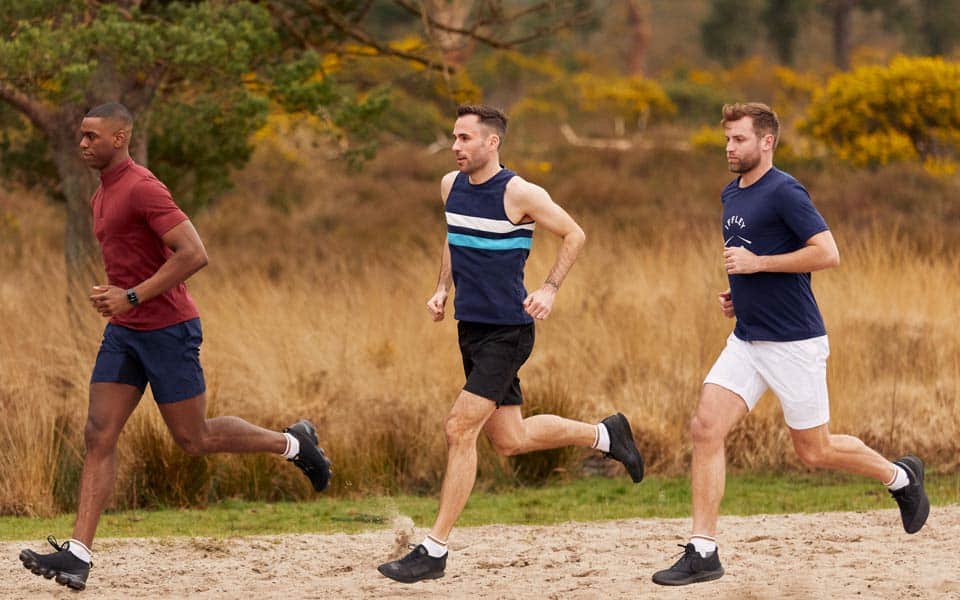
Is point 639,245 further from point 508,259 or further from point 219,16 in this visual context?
point 508,259

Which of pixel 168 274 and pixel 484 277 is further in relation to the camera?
pixel 484 277

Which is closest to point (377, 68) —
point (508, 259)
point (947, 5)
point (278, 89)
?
point (278, 89)

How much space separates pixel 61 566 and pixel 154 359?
891 millimetres

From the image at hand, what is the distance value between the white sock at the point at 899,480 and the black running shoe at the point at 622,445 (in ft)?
3.99

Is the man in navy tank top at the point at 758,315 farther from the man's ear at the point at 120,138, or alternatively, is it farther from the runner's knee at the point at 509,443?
the man's ear at the point at 120,138

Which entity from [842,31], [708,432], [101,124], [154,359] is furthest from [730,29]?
[154,359]

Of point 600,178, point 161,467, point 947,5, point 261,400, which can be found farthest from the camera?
point 947,5

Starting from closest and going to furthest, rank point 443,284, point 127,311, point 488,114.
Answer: point 127,311 → point 488,114 → point 443,284

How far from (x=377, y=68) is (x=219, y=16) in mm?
18750

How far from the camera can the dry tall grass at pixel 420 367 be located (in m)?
9.16

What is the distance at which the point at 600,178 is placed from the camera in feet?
77.8

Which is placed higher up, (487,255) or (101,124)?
(101,124)

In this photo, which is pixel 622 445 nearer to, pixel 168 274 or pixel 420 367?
pixel 168 274

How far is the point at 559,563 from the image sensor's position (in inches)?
264
